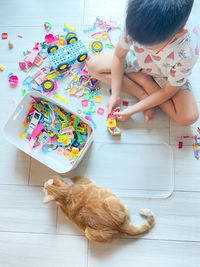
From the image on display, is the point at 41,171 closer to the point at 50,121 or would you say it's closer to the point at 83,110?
the point at 50,121

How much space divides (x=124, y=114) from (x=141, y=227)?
0.46 meters

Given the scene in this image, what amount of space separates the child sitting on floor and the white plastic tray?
0.14m

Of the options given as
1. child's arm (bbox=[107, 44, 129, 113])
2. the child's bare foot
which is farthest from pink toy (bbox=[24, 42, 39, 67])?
the child's bare foot

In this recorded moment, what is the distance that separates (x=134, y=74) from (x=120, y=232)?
65 centimetres

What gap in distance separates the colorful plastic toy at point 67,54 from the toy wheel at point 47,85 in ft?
0.26

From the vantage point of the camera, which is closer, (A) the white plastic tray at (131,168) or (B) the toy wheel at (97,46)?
(A) the white plastic tray at (131,168)

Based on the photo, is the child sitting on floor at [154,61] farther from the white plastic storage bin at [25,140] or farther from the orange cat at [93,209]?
the orange cat at [93,209]

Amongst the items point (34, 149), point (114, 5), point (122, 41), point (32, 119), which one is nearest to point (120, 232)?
point (34, 149)

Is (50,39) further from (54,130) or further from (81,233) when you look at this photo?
(81,233)

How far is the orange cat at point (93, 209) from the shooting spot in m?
0.95

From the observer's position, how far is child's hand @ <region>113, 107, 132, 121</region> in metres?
1.10

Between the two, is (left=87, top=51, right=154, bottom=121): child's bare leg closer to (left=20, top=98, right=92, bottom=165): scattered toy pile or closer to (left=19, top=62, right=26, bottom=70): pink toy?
(left=20, top=98, right=92, bottom=165): scattered toy pile

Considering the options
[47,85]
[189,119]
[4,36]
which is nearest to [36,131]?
[47,85]

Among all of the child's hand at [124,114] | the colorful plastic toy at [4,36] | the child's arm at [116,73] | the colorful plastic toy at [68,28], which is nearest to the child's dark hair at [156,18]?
the child's arm at [116,73]
